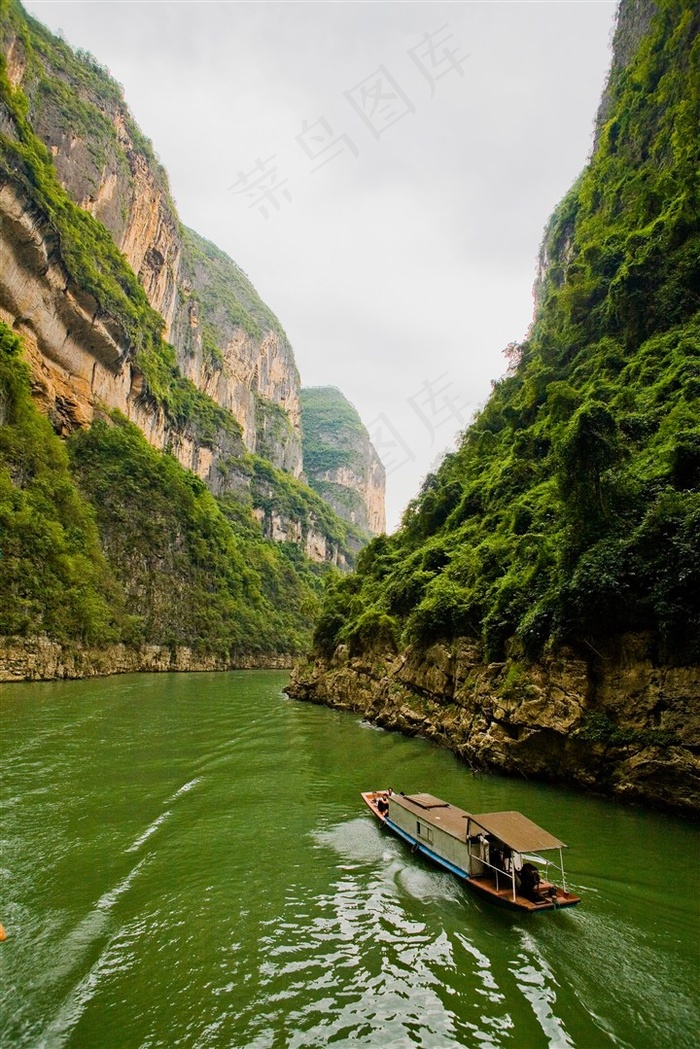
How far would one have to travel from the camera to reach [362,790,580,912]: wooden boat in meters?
7.25

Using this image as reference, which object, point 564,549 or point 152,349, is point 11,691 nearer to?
point 564,549

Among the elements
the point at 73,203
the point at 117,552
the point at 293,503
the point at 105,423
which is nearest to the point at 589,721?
the point at 117,552

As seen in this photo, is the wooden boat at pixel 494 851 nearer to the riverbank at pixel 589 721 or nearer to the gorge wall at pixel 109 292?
the riverbank at pixel 589 721

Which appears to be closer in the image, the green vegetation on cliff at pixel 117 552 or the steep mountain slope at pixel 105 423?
the green vegetation on cliff at pixel 117 552

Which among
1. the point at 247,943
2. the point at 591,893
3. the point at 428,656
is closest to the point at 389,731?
the point at 428,656

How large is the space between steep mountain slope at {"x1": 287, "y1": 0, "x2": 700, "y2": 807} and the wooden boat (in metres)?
4.28

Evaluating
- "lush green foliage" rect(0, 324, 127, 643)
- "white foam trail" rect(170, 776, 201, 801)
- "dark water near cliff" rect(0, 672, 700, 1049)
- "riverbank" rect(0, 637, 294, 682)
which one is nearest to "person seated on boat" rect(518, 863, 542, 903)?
"dark water near cliff" rect(0, 672, 700, 1049)

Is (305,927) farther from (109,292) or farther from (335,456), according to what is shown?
(335,456)

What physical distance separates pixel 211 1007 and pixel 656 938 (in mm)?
5366

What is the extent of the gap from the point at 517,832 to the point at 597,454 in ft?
30.0

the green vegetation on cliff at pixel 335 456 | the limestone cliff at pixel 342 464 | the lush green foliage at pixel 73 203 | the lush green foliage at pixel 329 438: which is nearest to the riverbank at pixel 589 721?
the lush green foliage at pixel 73 203

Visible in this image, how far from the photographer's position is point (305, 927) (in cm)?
677

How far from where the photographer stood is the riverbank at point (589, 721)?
10.6 meters

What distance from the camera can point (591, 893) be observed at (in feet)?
25.3
